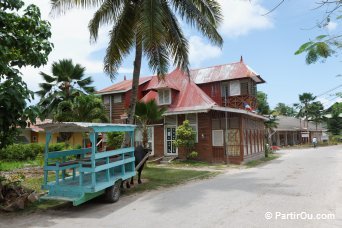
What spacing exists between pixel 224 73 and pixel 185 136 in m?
7.69

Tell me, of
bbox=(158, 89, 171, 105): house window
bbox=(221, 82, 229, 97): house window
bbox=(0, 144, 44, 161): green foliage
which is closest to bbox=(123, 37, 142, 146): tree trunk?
bbox=(158, 89, 171, 105): house window

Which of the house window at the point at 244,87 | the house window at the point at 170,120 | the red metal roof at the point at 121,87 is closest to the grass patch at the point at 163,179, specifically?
the house window at the point at 170,120

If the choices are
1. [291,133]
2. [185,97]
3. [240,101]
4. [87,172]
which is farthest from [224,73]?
[291,133]

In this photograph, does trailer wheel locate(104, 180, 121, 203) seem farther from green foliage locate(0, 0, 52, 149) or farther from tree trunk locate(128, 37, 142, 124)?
tree trunk locate(128, 37, 142, 124)

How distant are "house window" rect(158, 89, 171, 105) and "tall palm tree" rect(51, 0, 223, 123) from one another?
27.7ft

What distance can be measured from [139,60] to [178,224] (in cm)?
862

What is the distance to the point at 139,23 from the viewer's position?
12.0 meters

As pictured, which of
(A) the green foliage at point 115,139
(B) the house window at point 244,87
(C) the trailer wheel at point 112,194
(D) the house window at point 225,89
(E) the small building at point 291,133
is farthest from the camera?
(E) the small building at point 291,133

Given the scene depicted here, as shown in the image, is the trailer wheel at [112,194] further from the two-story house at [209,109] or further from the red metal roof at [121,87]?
the red metal roof at [121,87]

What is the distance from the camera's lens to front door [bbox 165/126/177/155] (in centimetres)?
2180

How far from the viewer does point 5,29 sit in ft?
25.8

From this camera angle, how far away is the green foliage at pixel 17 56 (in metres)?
7.55

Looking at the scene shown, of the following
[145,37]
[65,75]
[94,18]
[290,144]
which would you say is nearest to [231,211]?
[145,37]

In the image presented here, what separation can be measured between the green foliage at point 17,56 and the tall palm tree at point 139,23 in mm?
4483
